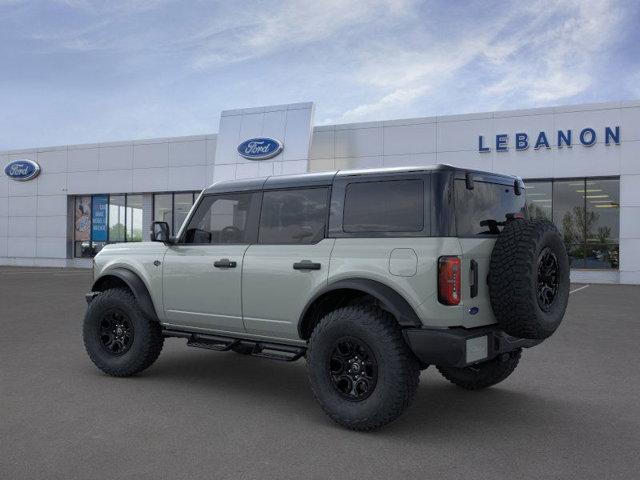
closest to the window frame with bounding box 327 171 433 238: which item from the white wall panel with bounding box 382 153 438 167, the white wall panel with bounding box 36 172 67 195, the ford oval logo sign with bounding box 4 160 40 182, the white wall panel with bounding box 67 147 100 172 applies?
the white wall panel with bounding box 382 153 438 167

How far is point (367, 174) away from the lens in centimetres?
495

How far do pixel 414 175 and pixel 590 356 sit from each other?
14.2 feet

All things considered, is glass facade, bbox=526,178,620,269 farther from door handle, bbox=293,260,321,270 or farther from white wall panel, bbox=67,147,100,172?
white wall panel, bbox=67,147,100,172

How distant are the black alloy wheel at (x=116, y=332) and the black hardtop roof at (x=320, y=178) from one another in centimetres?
168

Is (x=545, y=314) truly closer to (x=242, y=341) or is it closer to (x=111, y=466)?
(x=242, y=341)

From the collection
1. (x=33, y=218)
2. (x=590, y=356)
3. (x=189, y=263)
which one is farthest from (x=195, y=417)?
(x=33, y=218)

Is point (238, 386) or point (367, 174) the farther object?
point (238, 386)

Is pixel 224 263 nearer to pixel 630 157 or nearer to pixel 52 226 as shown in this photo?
pixel 630 157

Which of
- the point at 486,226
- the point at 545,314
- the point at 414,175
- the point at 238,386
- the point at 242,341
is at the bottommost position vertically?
the point at 238,386

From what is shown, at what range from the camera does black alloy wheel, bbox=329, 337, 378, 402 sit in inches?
180

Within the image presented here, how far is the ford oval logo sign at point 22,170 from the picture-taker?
3105 cm

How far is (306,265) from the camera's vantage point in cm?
500

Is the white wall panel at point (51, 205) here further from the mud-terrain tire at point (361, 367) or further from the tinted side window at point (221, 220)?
the mud-terrain tire at point (361, 367)

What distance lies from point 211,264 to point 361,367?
1841mm
